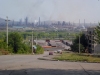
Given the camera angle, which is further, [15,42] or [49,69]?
[15,42]

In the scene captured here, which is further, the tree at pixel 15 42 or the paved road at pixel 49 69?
the tree at pixel 15 42

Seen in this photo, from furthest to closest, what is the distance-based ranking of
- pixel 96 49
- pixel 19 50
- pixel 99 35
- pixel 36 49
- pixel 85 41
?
pixel 85 41 → pixel 96 49 → pixel 36 49 → pixel 19 50 → pixel 99 35

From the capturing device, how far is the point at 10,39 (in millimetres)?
50656

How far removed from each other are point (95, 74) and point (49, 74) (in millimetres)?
2270

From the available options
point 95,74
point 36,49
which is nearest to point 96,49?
point 36,49

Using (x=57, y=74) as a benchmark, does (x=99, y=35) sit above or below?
above

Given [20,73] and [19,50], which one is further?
[19,50]

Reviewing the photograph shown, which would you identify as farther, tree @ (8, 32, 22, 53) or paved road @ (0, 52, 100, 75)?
tree @ (8, 32, 22, 53)

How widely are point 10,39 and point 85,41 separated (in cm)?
4053

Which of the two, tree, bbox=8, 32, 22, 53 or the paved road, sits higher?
tree, bbox=8, 32, 22, 53

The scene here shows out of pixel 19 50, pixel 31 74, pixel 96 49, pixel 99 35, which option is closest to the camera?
pixel 31 74

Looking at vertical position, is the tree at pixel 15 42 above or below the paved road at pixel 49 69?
above

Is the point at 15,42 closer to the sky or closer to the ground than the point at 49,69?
closer to the sky

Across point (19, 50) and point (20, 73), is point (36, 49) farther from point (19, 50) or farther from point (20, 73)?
point (20, 73)
